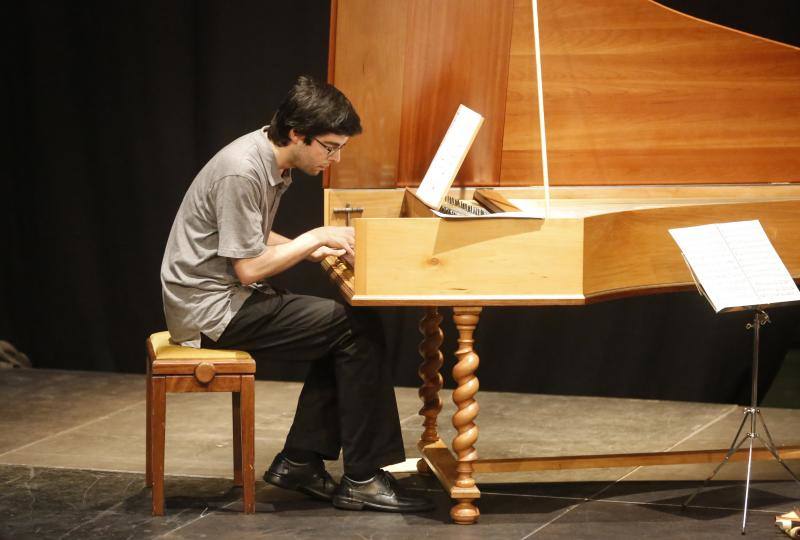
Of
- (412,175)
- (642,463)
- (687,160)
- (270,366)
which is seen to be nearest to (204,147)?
(270,366)

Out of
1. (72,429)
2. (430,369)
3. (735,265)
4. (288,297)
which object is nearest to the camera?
(735,265)

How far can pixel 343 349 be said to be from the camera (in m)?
3.44

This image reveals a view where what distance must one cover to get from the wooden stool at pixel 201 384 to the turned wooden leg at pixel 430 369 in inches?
25.4

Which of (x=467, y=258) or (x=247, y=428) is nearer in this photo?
(x=467, y=258)

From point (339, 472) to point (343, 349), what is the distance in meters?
0.64

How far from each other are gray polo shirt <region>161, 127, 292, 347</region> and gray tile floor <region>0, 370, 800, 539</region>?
0.53 meters

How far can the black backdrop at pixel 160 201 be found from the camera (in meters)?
5.13

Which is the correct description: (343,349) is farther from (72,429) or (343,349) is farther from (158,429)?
(72,429)

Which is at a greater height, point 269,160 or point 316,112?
point 316,112

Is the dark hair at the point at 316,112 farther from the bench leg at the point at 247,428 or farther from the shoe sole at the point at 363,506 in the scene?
the shoe sole at the point at 363,506

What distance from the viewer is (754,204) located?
11.3 ft

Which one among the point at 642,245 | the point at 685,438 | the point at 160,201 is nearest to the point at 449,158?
the point at 642,245

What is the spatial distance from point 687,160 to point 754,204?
59 cm

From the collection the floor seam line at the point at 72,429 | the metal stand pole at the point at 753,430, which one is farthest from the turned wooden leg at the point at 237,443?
the metal stand pole at the point at 753,430
